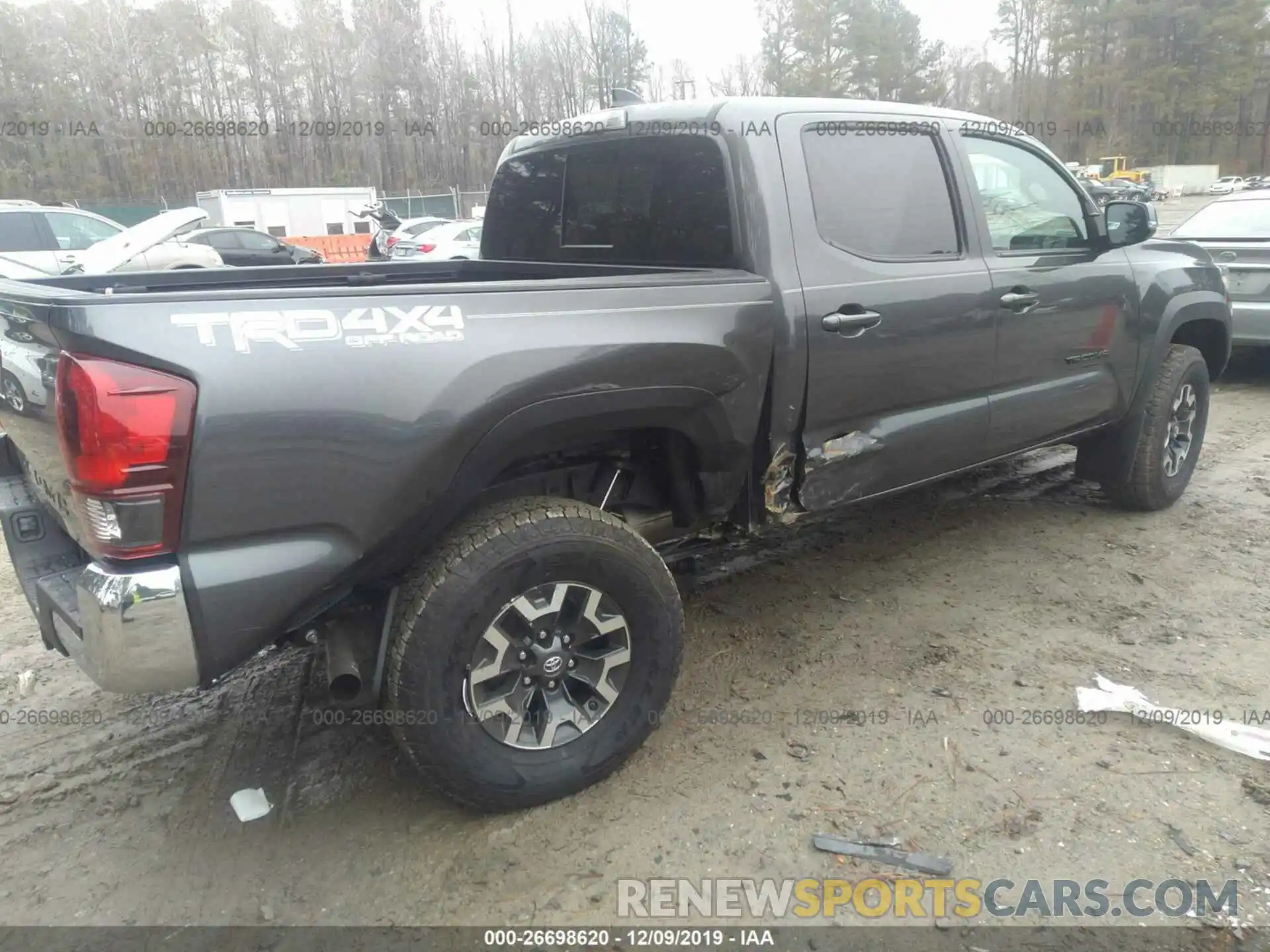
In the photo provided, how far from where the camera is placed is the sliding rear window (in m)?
2.94

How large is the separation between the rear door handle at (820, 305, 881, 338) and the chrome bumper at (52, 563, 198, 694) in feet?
6.79

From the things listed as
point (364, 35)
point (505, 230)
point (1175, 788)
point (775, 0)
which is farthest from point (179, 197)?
point (1175, 788)

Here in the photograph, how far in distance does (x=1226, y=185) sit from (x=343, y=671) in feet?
183

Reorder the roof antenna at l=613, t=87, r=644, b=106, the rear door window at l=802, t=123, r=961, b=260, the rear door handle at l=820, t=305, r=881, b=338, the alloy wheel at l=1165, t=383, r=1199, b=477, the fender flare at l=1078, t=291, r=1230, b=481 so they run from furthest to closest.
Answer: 1. the alloy wheel at l=1165, t=383, r=1199, b=477
2. the fender flare at l=1078, t=291, r=1230, b=481
3. the roof antenna at l=613, t=87, r=644, b=106
4. the rear door window at l=802, t=123, r=961, b=260
5. the rear door handle at l=820, t=305, r=881, b=338

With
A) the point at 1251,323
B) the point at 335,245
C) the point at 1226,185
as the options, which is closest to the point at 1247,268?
the point at 1251,323

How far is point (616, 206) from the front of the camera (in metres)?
3.32

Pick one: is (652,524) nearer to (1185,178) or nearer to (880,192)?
(880,192)

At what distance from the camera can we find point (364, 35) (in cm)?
4806

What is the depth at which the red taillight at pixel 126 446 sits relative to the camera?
1859 millimetres

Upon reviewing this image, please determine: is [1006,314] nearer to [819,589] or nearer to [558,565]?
[819,589]

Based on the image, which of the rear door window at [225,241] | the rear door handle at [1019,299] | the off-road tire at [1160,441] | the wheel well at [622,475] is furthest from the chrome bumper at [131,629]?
the rear door window at [225,241]

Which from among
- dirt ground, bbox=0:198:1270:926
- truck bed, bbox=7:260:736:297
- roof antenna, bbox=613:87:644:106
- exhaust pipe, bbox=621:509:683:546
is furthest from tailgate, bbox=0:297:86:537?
roof antenna, bbox=613:87:644:106

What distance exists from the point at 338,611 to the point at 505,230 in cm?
212

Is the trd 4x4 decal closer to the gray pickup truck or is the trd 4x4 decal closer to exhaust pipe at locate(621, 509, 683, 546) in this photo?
the gray pickup truck
